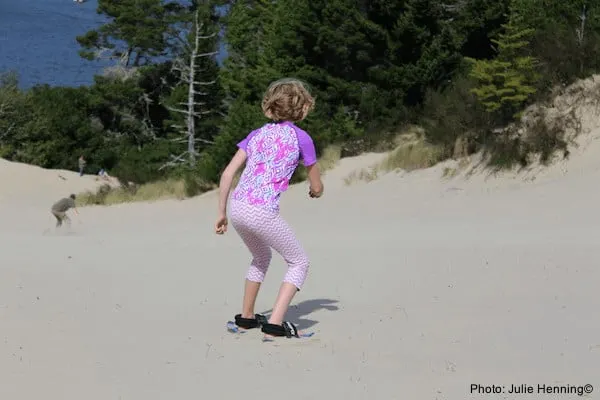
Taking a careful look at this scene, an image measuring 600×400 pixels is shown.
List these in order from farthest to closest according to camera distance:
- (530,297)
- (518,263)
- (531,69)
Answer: (531,69) < (518,263) < (530,297)

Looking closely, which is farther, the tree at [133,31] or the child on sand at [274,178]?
the tree at [133,31]

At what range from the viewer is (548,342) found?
221 inches

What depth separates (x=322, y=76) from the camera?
32562mm

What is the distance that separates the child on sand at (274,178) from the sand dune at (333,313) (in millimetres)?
425

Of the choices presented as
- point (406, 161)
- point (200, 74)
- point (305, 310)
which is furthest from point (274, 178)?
point (200, 74)

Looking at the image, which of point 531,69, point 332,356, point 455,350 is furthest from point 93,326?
point 531,69

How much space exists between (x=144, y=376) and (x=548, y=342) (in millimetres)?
2267

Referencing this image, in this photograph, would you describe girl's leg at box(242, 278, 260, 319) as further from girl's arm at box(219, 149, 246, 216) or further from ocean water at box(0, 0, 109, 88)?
ocean water at box(0, 0, 109, 88)

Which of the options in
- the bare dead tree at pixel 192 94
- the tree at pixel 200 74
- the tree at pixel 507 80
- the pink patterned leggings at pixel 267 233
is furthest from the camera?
the tree at pixel 200 74

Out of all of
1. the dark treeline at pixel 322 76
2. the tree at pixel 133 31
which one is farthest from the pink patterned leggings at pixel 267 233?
the tree at pixel 133 31

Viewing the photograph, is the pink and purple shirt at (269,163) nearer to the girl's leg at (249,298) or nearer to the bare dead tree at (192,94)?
the girl's leg at (249,298)

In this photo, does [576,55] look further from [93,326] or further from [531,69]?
[93,326]

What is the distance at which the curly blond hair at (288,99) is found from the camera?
6.11m

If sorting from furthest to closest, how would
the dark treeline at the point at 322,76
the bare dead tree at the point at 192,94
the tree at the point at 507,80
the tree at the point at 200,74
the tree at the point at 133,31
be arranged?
the tree at the point at 133,31 → the tree at the point at 200,74 → the bare dead tree at the point at 192,94 → the dark treeline at the point at 322,76 → the tree at the point at 507,80
